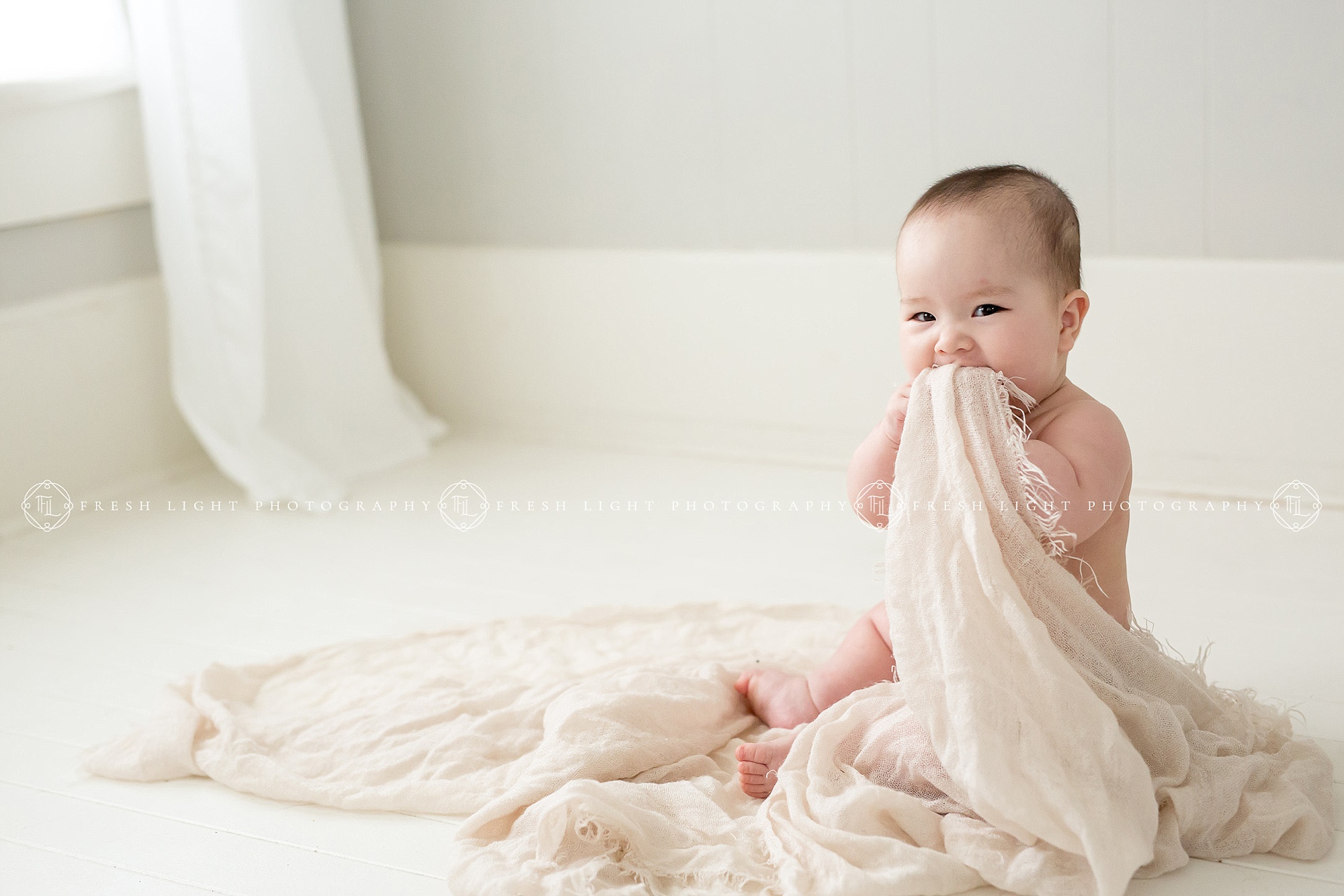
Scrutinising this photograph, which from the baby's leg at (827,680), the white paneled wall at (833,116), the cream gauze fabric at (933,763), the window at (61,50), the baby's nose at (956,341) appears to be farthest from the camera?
the window at (61,50)

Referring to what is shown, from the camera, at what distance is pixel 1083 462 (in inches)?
44.6

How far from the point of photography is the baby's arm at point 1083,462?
1.11 meters

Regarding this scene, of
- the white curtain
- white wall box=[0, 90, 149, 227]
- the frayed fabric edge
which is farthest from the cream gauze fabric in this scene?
white wall box=[0, 90, 149, 227]

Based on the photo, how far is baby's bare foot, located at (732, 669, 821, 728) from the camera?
1.34 m

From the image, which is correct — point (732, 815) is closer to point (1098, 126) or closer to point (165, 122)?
point (1098, 126)

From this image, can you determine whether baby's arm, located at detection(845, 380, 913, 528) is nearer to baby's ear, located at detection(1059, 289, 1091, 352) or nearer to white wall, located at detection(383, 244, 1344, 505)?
baby's ear, located at detection(1059, 289, 1091, 352)

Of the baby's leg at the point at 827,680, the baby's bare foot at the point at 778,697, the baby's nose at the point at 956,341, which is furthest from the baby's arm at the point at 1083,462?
the baby's bare foot at the point at 778,697

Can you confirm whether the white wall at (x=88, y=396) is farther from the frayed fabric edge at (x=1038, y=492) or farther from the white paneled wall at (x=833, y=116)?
the frayed fabric edge at (x=1038, y=492)

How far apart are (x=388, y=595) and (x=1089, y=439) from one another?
109 cm

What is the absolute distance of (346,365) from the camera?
2.48 m

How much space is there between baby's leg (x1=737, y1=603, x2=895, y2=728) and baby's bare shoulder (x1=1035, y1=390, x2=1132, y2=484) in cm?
26

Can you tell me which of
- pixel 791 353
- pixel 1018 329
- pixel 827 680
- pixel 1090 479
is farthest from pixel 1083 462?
pixel 791 353

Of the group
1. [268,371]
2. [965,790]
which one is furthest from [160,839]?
[268,371]

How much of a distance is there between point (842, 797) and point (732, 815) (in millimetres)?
130
